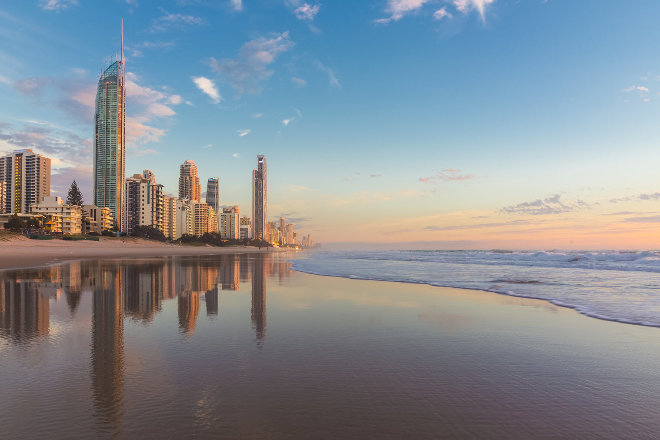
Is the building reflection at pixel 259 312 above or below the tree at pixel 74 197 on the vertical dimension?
below

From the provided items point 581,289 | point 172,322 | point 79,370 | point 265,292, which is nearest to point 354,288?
point 265,292

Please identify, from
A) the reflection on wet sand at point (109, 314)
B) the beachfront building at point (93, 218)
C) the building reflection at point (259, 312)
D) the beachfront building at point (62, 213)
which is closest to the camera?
the reflection on wet sand at point (109, 314)

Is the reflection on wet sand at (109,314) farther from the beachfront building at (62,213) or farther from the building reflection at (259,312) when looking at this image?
the beachfront building at (62,213)

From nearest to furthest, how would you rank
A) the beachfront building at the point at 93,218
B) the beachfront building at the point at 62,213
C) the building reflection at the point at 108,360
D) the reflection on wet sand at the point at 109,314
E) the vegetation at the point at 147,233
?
the building reflection at the point at 108,360, the reflection on wet sand at the point at 109,314, the beachfront building at the point at 62,213, the vegetation at the point at 147,233, the beachfront building at the point at 93,218

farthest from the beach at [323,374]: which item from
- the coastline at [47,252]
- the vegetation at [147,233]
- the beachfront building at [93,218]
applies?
the beachfront building at [93,218]

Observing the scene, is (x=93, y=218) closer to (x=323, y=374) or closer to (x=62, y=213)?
(x=62, y=213)

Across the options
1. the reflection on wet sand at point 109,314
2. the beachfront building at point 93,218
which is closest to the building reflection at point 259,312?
the reflection on wet sand at point 109,314

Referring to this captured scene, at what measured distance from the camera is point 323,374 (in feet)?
18.3

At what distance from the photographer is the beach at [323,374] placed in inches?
158

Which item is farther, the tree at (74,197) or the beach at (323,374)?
the tree at (74,197)

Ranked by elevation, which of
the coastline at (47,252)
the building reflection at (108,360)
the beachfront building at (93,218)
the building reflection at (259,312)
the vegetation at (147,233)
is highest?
the beachfront building at (93,218)

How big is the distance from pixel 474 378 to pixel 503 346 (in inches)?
91.9

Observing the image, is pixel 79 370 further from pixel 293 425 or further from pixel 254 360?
pixel 293 425

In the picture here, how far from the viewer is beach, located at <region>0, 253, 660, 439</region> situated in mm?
4023
